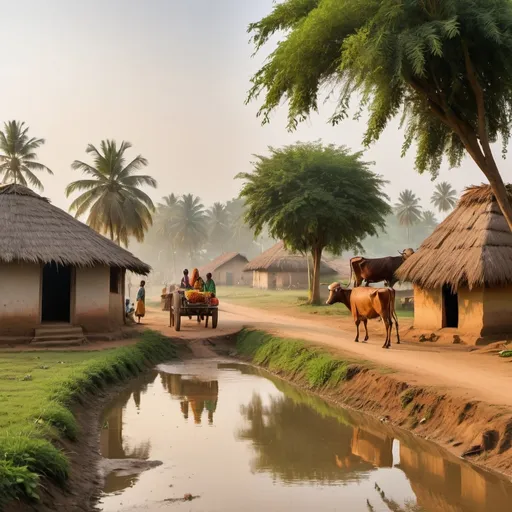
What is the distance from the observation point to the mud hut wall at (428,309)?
18125 mm

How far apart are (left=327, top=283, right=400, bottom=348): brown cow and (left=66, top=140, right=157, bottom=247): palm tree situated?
21346 mm

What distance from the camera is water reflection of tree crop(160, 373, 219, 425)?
456 inches

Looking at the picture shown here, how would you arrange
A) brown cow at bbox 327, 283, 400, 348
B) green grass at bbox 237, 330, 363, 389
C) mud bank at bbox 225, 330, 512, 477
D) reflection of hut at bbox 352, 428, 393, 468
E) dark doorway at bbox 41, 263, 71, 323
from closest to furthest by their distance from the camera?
mud bank at bbox 225, 330, 512, 477 → reflection of hut at bbox 352, 428, 393, 468 → green grass at bbox 237, 330, 363, 389 → brown cow at bbox 327, 283, 400, 348 → dark doorway at bbox 41, 263, 71, 323

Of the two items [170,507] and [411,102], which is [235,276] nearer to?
[411,102]

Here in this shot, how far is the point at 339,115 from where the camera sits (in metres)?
14.0

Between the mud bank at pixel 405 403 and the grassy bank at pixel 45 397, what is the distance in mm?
3900

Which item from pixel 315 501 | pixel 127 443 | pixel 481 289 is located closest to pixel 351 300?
pixel 481 289

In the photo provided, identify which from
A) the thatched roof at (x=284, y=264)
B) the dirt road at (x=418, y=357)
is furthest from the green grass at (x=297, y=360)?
the thatched roof at (x=284, y=264)

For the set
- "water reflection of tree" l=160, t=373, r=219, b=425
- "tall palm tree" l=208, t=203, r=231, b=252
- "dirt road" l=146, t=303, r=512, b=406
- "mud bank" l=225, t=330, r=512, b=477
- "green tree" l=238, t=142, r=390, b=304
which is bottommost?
"water reflection of tree" l=160, t=373, r=219, b=425

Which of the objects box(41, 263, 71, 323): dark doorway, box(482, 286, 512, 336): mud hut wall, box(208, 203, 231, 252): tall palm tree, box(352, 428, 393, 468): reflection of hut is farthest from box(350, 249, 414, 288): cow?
box(208, 203, 231, 252): tall palm tree

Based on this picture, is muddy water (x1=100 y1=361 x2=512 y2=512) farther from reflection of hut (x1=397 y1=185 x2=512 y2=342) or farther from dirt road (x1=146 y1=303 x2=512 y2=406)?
reflection of hut (x1=397 y1=185 x2=512 y2=342)

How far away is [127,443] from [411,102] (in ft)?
35.5

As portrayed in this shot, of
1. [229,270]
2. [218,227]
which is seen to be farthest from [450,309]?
[218,227]

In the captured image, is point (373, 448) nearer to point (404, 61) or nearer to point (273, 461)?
point (273, 461)
